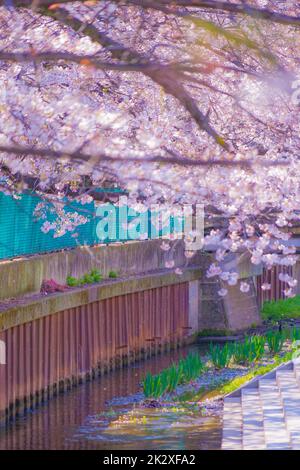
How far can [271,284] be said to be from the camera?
141 ft

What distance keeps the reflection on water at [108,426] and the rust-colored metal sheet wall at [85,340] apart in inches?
19.1

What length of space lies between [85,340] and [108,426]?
622 centimetres

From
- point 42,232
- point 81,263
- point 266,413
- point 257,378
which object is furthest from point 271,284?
point 266,413

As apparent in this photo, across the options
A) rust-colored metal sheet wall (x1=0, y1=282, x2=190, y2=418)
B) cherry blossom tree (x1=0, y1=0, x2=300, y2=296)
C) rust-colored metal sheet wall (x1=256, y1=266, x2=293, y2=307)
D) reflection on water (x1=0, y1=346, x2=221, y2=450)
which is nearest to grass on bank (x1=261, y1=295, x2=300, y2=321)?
rust-colored metal sheet wall (x1=256, y1=266, x2=293, y2=307)

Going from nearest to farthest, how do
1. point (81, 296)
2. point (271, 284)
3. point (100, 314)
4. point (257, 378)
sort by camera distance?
point (257, 378)
point (81, 296)
point (100, 314)
point (271, 284)

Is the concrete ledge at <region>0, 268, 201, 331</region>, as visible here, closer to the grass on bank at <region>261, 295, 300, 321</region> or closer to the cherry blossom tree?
the cherry blossom tree

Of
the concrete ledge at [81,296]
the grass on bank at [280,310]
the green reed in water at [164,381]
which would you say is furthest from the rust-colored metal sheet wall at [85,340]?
the grass on bank at [280,310]

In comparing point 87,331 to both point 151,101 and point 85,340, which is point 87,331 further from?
point 151,101

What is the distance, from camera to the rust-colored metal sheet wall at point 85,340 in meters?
22.3

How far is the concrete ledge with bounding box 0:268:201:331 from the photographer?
21.9 m

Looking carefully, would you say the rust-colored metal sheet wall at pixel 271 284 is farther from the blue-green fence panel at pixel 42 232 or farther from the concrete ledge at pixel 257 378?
the concrete ledge at pixel 257 378

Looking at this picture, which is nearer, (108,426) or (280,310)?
(108,426)

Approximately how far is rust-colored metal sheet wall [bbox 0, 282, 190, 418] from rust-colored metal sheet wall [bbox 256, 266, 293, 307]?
735cm
